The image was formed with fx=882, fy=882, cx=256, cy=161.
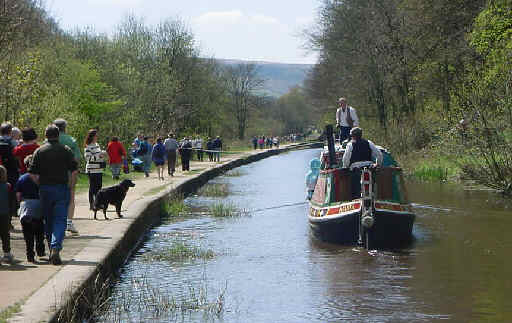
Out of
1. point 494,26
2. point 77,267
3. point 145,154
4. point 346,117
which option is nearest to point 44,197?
point 77,267

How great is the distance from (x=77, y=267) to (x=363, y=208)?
6020 mm

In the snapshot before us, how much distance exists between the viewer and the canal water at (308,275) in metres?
10.4

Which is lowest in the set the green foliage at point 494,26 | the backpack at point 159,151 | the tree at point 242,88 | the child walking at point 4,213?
the child walking at point 4,213

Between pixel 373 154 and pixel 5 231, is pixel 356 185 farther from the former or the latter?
pixel 5 231

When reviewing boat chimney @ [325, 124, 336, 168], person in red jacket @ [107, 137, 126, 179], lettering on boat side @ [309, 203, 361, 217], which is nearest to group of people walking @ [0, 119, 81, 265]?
lettering on boat side @ [309, 203, 361, 217]

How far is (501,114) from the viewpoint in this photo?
22172 mm

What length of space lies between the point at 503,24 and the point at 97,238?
17397mm

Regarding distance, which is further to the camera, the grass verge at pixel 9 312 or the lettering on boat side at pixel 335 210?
the lettering on boat side at pixel 335 210

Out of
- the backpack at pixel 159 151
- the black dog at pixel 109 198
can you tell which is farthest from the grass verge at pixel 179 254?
the backpack at pixel 159 151

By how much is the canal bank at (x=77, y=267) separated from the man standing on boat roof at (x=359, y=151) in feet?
13.5

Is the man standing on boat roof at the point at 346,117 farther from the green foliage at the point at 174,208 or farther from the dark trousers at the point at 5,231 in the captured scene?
the dark trousers at the point at 5,231

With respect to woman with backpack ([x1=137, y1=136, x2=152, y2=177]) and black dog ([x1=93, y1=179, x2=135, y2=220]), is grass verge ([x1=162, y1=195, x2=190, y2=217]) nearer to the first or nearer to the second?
black dog ([x1=93, y1=179, x2=135, y2=220])

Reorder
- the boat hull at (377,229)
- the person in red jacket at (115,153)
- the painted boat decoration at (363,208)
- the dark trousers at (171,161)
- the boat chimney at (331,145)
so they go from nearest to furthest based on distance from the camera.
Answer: the painted boat decoration at (363,208), the boat hull at (377,229), the boat chimney at (331,145), the person in red jacket at (115,153), the dark trousers at (171,161)

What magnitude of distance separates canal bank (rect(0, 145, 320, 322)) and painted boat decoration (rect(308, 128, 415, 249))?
3628mm
